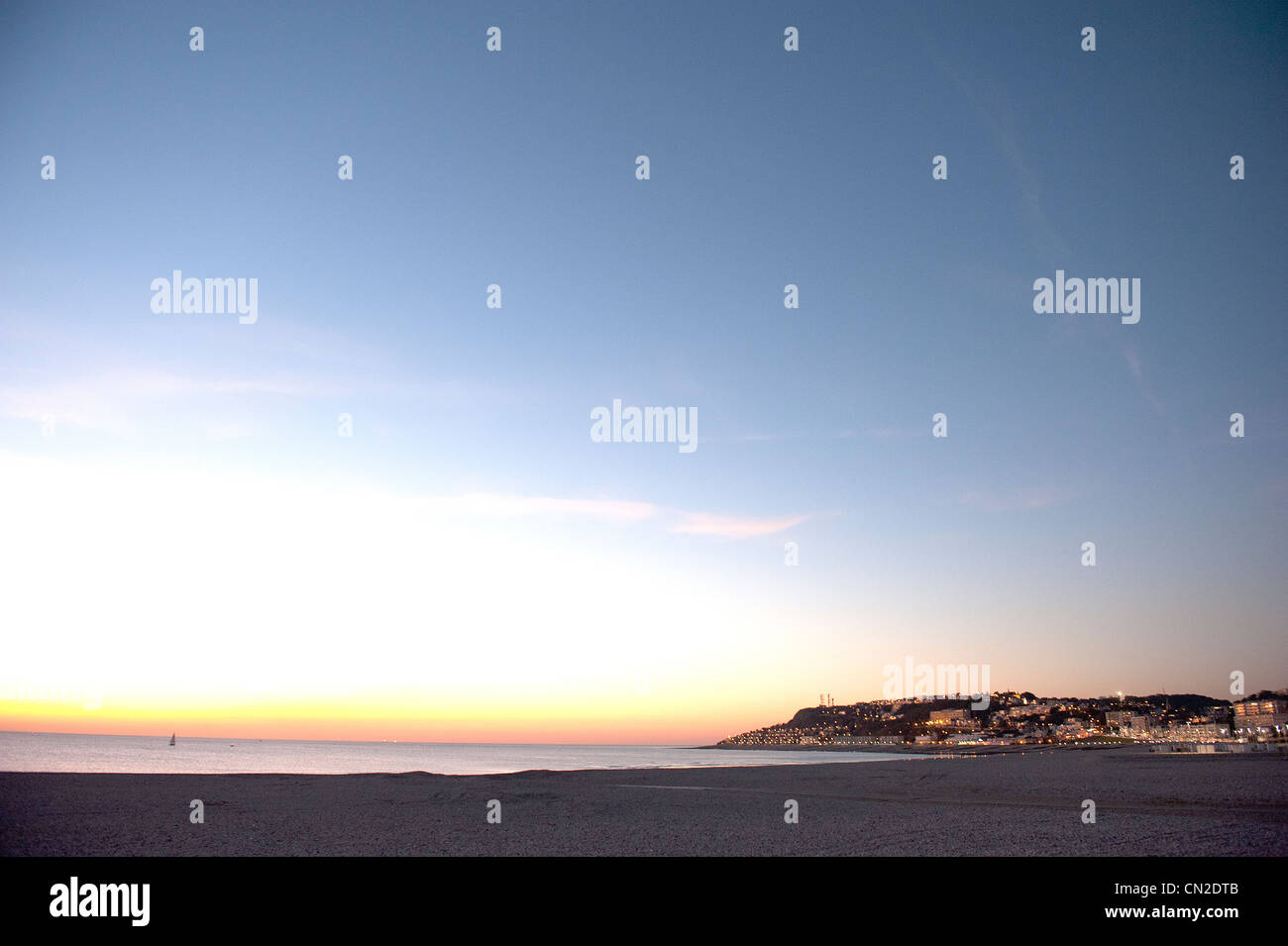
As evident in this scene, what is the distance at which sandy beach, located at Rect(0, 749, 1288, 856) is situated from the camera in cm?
1684

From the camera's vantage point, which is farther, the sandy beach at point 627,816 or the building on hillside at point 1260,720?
the building on hillside at point 1260,720

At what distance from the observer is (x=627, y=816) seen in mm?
23281

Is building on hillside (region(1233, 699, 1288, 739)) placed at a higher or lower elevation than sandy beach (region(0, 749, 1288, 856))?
lower

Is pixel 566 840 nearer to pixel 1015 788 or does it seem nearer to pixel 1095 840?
pixel 1095 840

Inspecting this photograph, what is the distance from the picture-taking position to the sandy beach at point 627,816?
16.8 m

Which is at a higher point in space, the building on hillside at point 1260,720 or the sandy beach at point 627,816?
the sandy beach at point 627,816

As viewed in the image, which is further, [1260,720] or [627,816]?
[1260,720]

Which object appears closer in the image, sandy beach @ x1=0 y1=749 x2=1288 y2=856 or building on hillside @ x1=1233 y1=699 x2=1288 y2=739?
sandy beach @ x1=0 y1=749 x2=1288 y2=856

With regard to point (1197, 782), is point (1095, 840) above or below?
above
